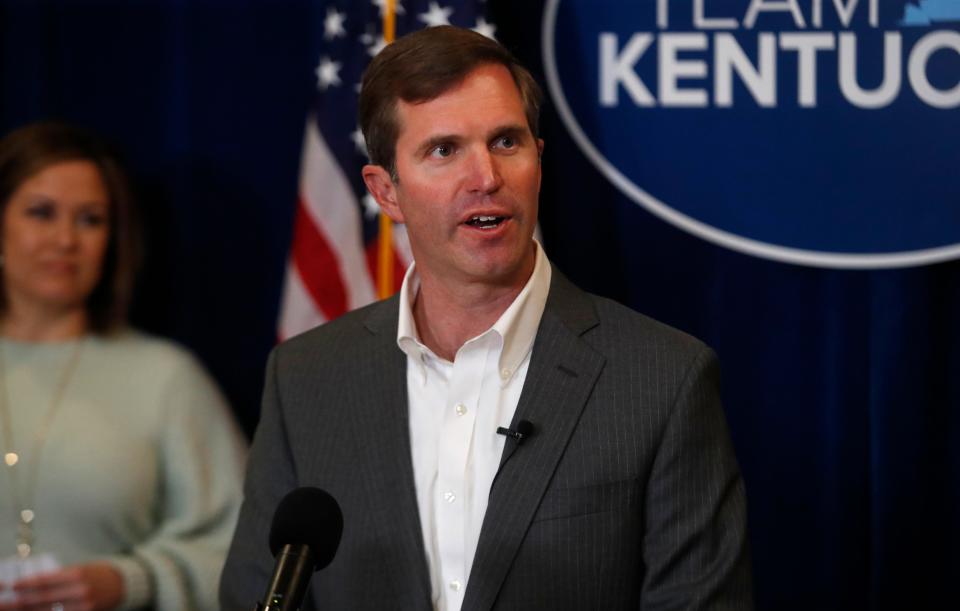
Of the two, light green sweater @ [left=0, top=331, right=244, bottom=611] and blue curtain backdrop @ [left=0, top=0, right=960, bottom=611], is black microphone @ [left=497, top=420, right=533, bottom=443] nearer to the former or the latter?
blue curtain backdrop @ [left=0, top=0, right=960, bottom=611]

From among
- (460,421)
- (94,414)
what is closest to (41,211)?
(94,414)

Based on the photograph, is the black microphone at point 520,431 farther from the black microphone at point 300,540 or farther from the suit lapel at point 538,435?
the black microphone at point 300,540

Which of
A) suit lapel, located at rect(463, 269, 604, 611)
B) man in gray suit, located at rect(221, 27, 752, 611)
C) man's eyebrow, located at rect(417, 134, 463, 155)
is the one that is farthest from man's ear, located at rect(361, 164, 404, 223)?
suit lapel, located at rect(463, 269, 604, 611)

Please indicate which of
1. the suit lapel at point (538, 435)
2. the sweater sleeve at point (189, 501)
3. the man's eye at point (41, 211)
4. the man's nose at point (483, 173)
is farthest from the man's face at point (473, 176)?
the man's eye at point (41, 211)

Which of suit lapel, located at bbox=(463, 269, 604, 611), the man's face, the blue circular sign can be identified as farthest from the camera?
the blue circular sign

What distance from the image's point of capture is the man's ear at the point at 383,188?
2.23m

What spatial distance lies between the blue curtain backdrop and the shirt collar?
2.50ft

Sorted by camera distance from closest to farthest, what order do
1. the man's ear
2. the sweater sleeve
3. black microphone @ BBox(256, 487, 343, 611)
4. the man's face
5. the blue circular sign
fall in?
1. black microphone @ BBox(256, 487, 343, 611)
2. the man's face
3. the man's ear
4. the blue circular sign
5. the sweater sleeve

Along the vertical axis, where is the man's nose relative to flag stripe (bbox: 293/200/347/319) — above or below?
above

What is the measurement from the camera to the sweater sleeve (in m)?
2.85

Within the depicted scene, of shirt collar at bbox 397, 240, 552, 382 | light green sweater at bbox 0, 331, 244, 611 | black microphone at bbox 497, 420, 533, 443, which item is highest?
shirt collar at bbox 397, 240, 552, 382

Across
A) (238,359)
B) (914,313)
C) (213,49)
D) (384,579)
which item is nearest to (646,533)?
(384,579)

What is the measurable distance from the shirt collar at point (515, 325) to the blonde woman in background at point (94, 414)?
3.27ft

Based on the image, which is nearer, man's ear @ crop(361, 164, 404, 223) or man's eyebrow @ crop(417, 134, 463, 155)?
man's eyebrow @ crop(417, 134, 463, 155)
